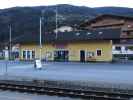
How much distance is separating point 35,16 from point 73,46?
346 feet

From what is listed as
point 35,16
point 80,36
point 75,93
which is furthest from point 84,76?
point 35,16

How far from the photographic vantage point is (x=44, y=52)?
58.5 m

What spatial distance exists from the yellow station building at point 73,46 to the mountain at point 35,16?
1977 inches

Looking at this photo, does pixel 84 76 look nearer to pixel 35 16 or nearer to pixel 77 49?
pixel 77 49

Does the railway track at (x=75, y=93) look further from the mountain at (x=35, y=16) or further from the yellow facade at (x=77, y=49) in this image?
the mountain at (x=35, y=16)

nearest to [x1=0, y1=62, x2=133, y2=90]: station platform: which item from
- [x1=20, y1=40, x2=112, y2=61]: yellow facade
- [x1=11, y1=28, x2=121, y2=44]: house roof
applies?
[x1=20, y1=40, x2=112, y2=61]: yellow facade

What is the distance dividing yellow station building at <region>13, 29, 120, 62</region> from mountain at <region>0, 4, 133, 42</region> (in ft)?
165

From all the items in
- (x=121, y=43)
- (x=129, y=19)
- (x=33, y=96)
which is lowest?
(x=33, y=96)

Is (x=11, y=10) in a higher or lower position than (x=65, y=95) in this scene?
higher

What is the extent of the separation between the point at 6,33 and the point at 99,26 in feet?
157

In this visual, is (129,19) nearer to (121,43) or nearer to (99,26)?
(99,26)

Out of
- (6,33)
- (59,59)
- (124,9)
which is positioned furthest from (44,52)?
(124,9)

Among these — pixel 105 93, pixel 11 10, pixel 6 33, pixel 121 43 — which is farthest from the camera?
pixel 11 10

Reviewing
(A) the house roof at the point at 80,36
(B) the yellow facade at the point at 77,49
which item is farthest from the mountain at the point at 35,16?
(B) the yellow facade at the point at 77,49
